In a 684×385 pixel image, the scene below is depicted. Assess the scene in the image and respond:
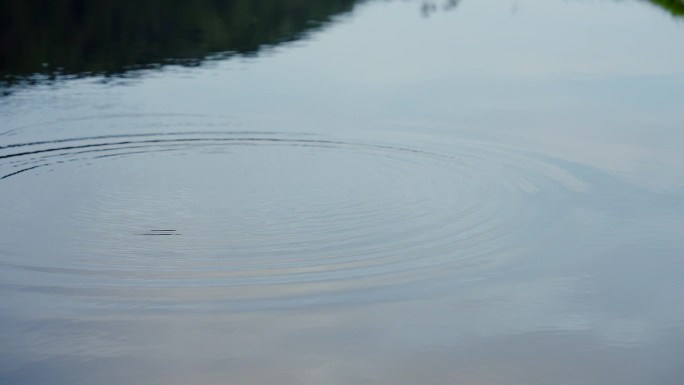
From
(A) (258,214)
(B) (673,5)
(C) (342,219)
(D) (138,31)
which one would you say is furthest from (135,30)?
(C) (342,219)

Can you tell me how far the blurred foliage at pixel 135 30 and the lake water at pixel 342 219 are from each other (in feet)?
0.86

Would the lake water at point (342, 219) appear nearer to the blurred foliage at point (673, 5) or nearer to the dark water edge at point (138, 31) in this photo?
the dark water edge at point (138, 31)

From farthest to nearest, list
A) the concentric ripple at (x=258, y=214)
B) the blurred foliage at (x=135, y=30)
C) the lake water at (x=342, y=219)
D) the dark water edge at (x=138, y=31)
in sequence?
the blurred foliage at (x=135, y=30), the dark water edge at (x=138, y=31), the concentric ripple at (x=258, y=214), the lake water at (x=342, y=219)

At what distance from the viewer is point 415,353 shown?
8.74m

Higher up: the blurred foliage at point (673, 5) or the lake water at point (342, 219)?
the lake water at point (342, 219)

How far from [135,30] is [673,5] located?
16.9 metres

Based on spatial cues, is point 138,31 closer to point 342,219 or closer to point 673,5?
point 673,5

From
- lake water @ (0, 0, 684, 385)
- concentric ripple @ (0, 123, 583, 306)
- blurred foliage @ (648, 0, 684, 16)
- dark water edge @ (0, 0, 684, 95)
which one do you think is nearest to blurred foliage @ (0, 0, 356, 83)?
dark water edge @ (0, 0, 684, 95)

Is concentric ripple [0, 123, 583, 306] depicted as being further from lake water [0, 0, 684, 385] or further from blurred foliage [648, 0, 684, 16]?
blurred foliage [648, 0, 684, 16]

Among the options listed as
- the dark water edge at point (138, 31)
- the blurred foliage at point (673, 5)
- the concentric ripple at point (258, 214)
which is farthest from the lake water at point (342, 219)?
the blurred foliage at point (673, 5)

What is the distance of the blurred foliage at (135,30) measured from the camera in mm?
24031

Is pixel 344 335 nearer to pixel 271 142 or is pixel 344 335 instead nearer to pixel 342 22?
pixel 271 142

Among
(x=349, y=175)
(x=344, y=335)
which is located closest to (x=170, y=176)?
(x=349, y=175)

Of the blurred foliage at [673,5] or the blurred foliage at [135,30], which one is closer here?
the blurred foliage at [135,30]
